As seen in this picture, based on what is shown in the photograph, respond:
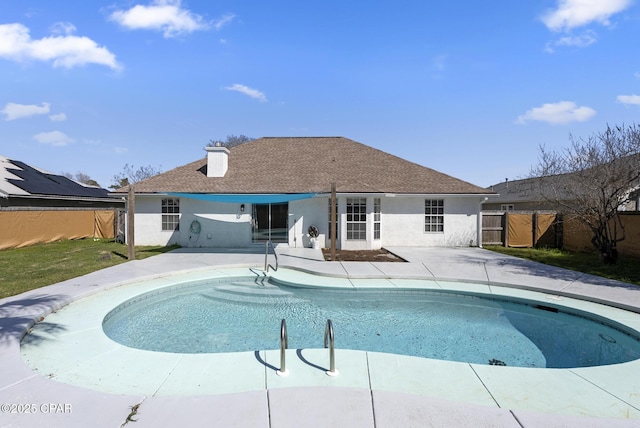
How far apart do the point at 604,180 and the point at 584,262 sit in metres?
3.78

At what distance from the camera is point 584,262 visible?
577 inches

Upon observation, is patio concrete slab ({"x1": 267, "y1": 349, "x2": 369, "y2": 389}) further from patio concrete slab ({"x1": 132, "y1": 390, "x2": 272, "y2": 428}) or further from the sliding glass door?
the sliding glass door

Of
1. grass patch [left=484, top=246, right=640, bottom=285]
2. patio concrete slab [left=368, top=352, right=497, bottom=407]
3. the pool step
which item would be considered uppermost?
grass patch [left=484, top=246, right=640, bottom=285]

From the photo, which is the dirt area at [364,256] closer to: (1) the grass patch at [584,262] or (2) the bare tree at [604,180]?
(1) the grass patch at [584,262]

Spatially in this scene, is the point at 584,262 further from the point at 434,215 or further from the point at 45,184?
the point at 45,184

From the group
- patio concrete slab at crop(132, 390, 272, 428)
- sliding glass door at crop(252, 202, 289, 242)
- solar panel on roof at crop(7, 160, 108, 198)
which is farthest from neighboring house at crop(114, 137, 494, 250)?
patio concrete slab at crop(132, 390, 272, 428)

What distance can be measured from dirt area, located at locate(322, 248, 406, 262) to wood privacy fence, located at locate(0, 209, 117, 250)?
18545 mm

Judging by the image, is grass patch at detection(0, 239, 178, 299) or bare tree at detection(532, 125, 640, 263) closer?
grass patch at detection(0, 239, 178, 299)

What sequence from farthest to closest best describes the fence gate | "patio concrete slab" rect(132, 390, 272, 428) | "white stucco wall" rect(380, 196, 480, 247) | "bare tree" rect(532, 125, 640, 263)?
the fence gate < "white stucco wall" rect(380, 196, 480, 247) < "bare tree" rect(532, 125, 640, 263) < "patio concrete slab" rect(132, 390, 272, 428)

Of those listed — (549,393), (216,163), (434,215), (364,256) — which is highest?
(216,163)

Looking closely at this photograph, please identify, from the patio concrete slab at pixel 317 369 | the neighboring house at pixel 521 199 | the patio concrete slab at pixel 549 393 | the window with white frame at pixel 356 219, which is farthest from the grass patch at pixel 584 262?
the patio concrete slab at pixel 317 369

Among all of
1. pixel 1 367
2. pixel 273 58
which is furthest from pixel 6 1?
pixel 1 367

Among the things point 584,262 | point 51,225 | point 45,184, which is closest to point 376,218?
point 584,262

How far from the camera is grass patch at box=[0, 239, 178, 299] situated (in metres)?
10.1
